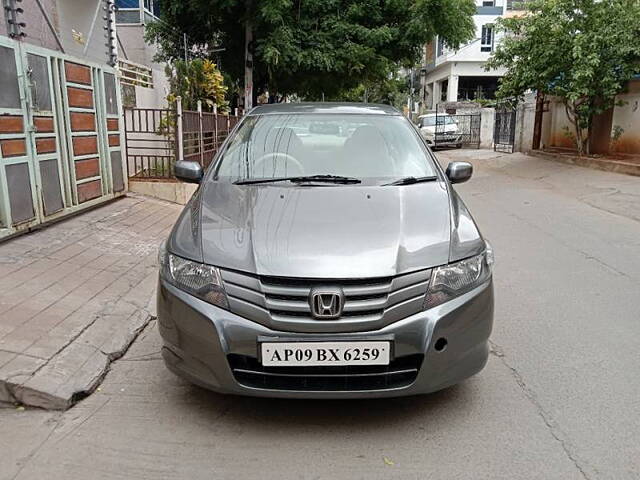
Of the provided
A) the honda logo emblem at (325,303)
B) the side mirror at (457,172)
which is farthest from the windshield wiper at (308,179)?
the honda logo emblem at (325,303)

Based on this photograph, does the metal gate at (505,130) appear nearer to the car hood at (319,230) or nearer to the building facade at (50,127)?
the building facade at (50,127)

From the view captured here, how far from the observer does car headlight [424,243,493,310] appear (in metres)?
2.80

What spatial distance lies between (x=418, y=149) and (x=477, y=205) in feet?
22.9

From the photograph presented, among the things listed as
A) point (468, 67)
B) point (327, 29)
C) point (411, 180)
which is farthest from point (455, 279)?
point (468, 67)

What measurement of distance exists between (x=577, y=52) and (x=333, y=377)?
1302cm

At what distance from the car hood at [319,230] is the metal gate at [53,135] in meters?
3.33

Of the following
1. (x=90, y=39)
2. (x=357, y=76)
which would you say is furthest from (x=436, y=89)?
(x=90, y=39)

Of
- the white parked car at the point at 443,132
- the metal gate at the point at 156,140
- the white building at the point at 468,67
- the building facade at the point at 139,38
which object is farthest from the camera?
the white building at the point at 468,67

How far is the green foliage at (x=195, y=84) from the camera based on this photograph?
1337cm

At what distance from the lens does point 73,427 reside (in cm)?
301

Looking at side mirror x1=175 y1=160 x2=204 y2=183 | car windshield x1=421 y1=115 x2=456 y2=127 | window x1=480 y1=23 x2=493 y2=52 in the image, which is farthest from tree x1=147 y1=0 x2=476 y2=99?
window x1=480 y1=23 x2=493 y2=52

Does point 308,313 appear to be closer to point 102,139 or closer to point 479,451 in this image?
point 479,451

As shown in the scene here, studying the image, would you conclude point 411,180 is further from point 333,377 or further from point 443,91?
point 443,91

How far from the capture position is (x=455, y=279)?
289cm
